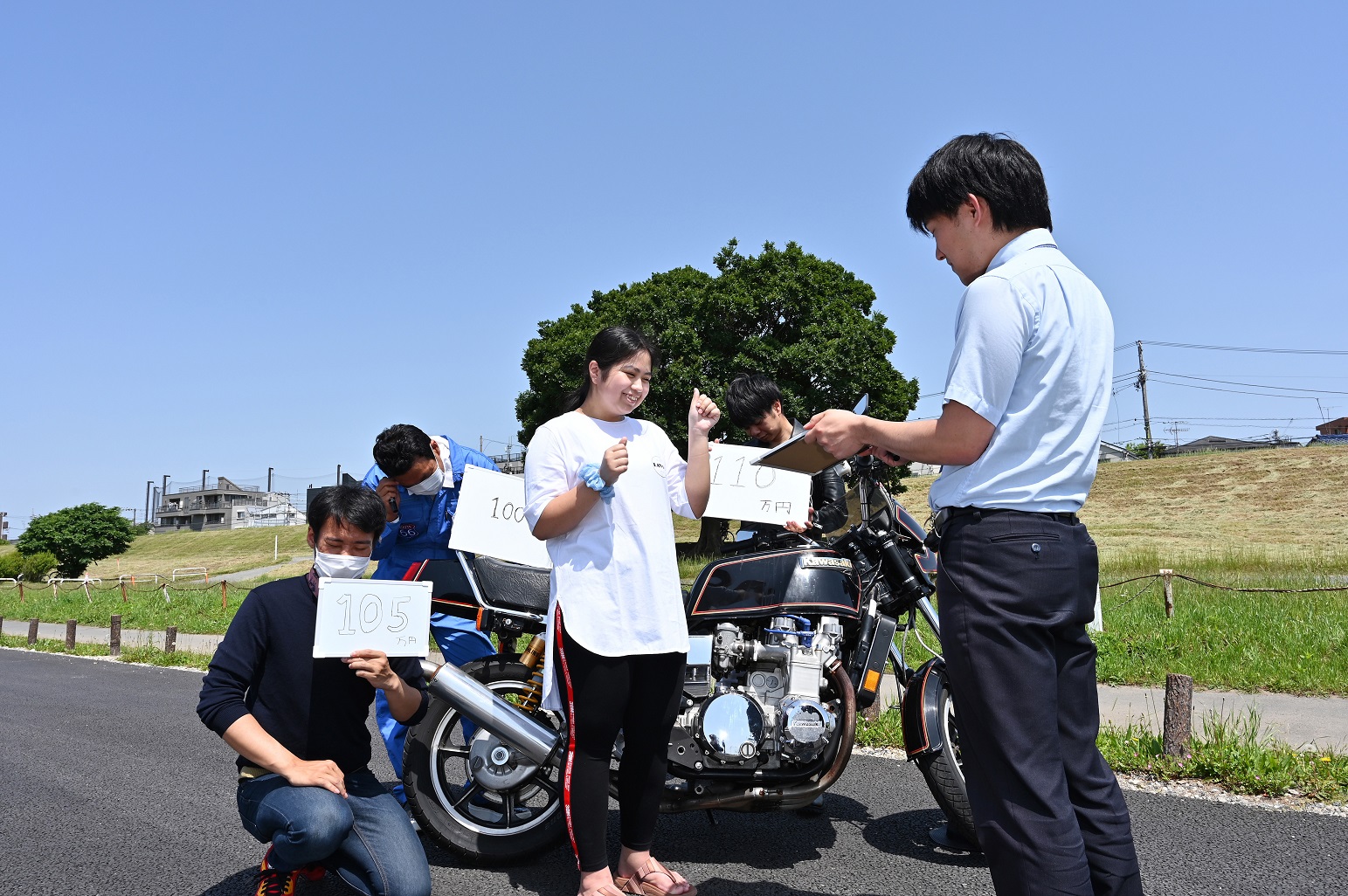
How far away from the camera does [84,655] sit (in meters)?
13.3

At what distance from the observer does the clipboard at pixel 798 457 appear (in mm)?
2744

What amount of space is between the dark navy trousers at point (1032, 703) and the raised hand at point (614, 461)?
1150 mm

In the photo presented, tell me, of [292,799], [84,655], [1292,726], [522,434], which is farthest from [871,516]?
[522,434]

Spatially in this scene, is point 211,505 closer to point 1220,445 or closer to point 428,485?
point 1220,445

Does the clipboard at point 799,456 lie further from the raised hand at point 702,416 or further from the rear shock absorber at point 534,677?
the rear shock absorber at point 534,677

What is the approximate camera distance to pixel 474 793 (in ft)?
13.4

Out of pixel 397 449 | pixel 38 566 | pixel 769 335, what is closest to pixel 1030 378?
pixel 397 449

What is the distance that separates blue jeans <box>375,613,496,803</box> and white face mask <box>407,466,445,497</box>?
0.61m

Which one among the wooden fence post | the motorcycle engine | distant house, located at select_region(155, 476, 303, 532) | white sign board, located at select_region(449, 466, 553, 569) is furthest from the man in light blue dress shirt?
distant house, located at select_region(155, 476, 303, 532)

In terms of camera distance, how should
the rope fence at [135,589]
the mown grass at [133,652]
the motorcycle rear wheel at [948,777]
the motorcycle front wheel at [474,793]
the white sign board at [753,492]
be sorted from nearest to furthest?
the motorcycle rear wheel at [948,777] < the motorcycle front wheel at [474,793] < the white sign board at [753,492] < the mown grass at [133,652] < the rope fence at [135,589]

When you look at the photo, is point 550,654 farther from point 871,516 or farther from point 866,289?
point 866,289

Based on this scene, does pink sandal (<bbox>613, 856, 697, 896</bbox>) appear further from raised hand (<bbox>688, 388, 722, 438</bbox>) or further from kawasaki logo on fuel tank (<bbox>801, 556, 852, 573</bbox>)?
raised hand (<bbox>688, 388, 722, 438</bbox>)

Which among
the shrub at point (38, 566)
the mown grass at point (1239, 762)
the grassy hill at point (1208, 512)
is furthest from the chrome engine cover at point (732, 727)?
the shrub at point (38, 566)

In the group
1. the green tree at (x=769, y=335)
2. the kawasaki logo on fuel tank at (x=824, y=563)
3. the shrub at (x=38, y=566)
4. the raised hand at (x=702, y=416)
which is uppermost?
the green tree at (x=769, y=335)
